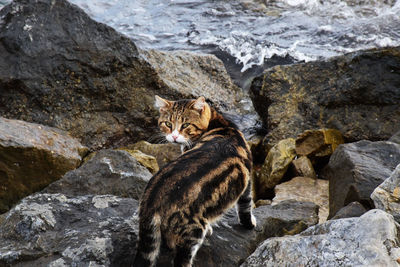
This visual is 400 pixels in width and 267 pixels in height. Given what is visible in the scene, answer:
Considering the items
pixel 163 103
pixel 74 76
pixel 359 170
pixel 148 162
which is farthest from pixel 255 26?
pixel 359 170

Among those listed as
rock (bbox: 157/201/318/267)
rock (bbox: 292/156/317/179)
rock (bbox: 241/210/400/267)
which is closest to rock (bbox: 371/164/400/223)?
rock (bbox: 241/210/400/267)

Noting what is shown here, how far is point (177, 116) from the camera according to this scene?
17.3 ft

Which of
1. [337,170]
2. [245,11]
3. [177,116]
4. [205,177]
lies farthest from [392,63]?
[245,11]

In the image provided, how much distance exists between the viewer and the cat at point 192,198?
3.46 metres

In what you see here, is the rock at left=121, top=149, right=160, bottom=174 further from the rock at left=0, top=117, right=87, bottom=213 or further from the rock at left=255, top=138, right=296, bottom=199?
the rock at left=255, top=138, right=296, bottom=199

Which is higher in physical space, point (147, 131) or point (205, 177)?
point (205, 177)

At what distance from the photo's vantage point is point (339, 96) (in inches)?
318

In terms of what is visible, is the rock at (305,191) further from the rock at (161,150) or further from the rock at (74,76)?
the rock at (74,76)

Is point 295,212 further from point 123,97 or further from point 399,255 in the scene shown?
point 123,97

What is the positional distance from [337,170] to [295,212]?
33.1 inches

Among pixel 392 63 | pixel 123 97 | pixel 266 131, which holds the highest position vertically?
pixel 392 63

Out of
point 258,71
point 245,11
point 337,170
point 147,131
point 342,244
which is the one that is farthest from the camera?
point 245,11

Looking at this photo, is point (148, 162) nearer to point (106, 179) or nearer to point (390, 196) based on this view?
point (106, 179)

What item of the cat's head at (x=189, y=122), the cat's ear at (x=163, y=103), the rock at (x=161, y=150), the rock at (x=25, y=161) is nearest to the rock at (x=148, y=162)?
the rock at (x=161, y=150)
